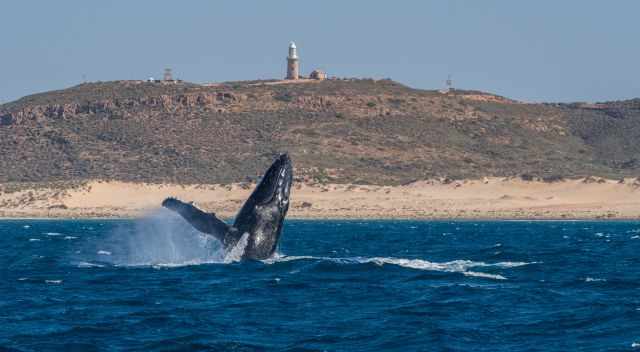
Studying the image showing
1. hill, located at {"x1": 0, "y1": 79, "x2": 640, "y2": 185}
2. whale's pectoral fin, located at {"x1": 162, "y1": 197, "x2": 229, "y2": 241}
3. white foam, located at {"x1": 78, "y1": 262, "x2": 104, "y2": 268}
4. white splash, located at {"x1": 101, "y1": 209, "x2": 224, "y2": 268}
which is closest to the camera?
whale's pectoral fin, located at {"x1": 162, "y1": 197, "x2": 229, "y2": 241}

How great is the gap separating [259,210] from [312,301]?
4523 millimetres

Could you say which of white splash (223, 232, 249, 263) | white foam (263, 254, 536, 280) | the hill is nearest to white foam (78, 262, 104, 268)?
white splash (223, 232, 249, 263)

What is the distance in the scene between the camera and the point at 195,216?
29547 mm

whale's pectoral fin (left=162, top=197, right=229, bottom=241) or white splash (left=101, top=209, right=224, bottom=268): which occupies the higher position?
whale's pectoral fin (left=162, top=197, right=229, bottom=241)

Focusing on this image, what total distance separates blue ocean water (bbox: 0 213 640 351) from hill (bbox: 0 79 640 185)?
77.9m

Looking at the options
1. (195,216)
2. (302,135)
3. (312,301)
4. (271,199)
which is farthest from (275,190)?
(302,135)

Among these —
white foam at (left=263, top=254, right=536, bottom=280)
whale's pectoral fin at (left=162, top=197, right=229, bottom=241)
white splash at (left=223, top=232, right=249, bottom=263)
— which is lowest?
white foam at (left=263, top=254, right=536, bottom=280)

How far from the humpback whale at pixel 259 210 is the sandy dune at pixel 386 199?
2726 inches

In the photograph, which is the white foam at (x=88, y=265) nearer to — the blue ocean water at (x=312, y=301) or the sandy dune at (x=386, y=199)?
the blue ocean water at (x=312, y=301)

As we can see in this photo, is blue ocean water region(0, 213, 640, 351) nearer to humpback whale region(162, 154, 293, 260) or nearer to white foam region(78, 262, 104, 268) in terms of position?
white foam region(78, 262, 104, 268)

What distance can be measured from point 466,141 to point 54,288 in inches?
4157

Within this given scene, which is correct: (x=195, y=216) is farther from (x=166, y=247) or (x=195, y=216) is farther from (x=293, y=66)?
(x=293, y=66)

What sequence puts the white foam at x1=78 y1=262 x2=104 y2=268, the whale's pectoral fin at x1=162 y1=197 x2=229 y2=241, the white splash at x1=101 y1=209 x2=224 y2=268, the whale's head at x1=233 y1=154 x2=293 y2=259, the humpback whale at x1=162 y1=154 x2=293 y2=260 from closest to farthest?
1. the whale's pectoral fin at x1=162 y1=197 x2=229 y2=241
2. the humpback whale at x1=162 y1=154 x2=293 y2=260
3. the whale's head at x1=233 y1=154 x2=293 y2=259
4. the white splash at x1=101 y1=209 x2=224 y2=268
5. the white foam at x1=78 y1=262 x2=104 y2=268

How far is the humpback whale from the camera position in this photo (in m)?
29.6
